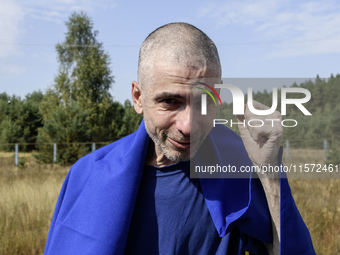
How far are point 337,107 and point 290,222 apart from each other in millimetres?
17237

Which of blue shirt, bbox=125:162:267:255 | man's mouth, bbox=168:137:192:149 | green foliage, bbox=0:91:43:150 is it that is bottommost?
blue shirt, bbox=125:162:267:255

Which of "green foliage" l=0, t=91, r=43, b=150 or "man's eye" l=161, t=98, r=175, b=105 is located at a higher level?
"green foliage" l=0, t=91, r=43, b=150

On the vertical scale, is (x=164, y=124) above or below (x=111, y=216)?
above

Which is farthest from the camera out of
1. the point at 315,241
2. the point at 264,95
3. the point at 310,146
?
the point at 310,146

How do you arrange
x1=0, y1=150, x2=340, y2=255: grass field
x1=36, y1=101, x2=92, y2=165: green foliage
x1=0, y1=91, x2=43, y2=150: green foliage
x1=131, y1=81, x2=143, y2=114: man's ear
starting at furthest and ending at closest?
x1=0, y1=91, x2=43, y2=150: green foliage
x1=36, y1=101, x2=92, y2=165: green foliage
x1=0, y1=150, x2=340, y2=255: grass field
x1=131, y1=81, x2=143, y2=114: man's ear

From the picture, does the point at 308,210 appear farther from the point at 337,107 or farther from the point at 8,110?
the point at 8,110

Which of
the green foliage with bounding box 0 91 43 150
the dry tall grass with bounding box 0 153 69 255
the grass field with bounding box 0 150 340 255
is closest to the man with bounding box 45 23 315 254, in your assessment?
the grass field with bounding box 0 150 340 255

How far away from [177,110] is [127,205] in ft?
1.56

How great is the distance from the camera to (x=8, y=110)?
38562 millimetres

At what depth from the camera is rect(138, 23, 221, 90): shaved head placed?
5.19 ft

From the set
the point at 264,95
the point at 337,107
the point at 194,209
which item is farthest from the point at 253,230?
the point at 337,107

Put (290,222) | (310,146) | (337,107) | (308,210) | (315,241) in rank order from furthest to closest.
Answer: (310,146) → (337,107) → (308,210) → (315,241) → (290,222)

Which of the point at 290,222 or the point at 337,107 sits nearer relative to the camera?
the point at 290,222

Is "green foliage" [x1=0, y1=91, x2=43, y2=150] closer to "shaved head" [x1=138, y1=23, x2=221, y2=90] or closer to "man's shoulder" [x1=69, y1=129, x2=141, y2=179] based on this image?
"man's shoulder" [x1=69, y1=129, x2=141, y2=179]
